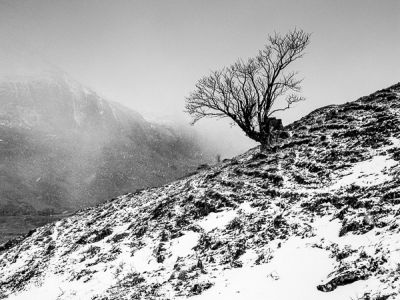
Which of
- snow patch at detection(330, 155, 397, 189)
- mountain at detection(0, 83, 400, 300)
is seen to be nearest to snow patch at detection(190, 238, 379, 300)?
mountain at detection(0, 83, 400, 300)

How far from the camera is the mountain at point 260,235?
1038 centimetres

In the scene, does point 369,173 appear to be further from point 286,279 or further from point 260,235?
point 286,279

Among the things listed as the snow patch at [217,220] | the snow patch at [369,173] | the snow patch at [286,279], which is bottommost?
the snow patch at [286,279]

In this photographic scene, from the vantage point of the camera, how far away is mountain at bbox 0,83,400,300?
34.1ft

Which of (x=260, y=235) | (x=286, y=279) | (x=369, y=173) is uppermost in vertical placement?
(x=369, y=173)

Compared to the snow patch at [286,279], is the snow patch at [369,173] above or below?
above

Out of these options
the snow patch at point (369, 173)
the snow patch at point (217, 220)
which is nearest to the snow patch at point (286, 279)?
the snow patch at point (217, 220)

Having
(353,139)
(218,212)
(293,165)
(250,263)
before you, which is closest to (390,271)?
(250,263)

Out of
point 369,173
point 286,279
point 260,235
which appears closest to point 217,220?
point 260,235

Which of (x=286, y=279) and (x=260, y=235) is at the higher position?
(x=260, y=235)

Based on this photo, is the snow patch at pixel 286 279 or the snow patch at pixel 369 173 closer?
the snow patch at pixel 286 279

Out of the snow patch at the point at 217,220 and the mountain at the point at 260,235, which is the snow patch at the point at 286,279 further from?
the snow patch at the point at 217,220

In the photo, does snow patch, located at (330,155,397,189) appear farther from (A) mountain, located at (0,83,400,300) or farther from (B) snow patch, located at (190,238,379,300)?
(B) snow patch, located at (190,238,379,300)

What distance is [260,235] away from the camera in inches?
568
